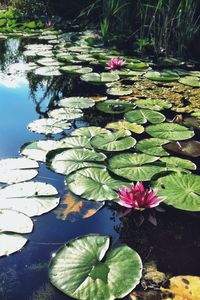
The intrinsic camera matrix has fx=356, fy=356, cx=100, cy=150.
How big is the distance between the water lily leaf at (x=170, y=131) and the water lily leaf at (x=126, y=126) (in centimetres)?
6

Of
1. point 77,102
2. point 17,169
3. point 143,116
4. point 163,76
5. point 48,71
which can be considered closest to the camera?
point 17,169

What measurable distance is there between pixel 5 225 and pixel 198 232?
0.85 meters

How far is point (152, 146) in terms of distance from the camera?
222 centimetres

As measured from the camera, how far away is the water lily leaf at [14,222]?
149 centimetres

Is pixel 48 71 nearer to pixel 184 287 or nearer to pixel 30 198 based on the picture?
pixel 30 198

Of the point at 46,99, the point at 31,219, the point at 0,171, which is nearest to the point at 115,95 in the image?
the point at 46,99

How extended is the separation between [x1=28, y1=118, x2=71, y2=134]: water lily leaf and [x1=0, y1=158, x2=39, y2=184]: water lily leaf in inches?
17.7

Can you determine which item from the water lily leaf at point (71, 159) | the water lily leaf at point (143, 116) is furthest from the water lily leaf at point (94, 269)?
the water lily leaf at point (143, 116)

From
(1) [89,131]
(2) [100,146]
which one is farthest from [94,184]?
(1) [89,131]

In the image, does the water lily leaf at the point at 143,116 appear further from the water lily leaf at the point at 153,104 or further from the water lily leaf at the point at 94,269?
the water lily leaf at the point at 94,269

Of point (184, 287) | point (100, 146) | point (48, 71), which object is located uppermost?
point (48, 71)

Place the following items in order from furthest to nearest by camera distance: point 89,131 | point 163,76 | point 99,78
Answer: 1. point 163,76
2. point 99,78
3. point 89,131

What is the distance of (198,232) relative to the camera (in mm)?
1602

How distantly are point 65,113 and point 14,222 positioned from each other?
136 centimetres
